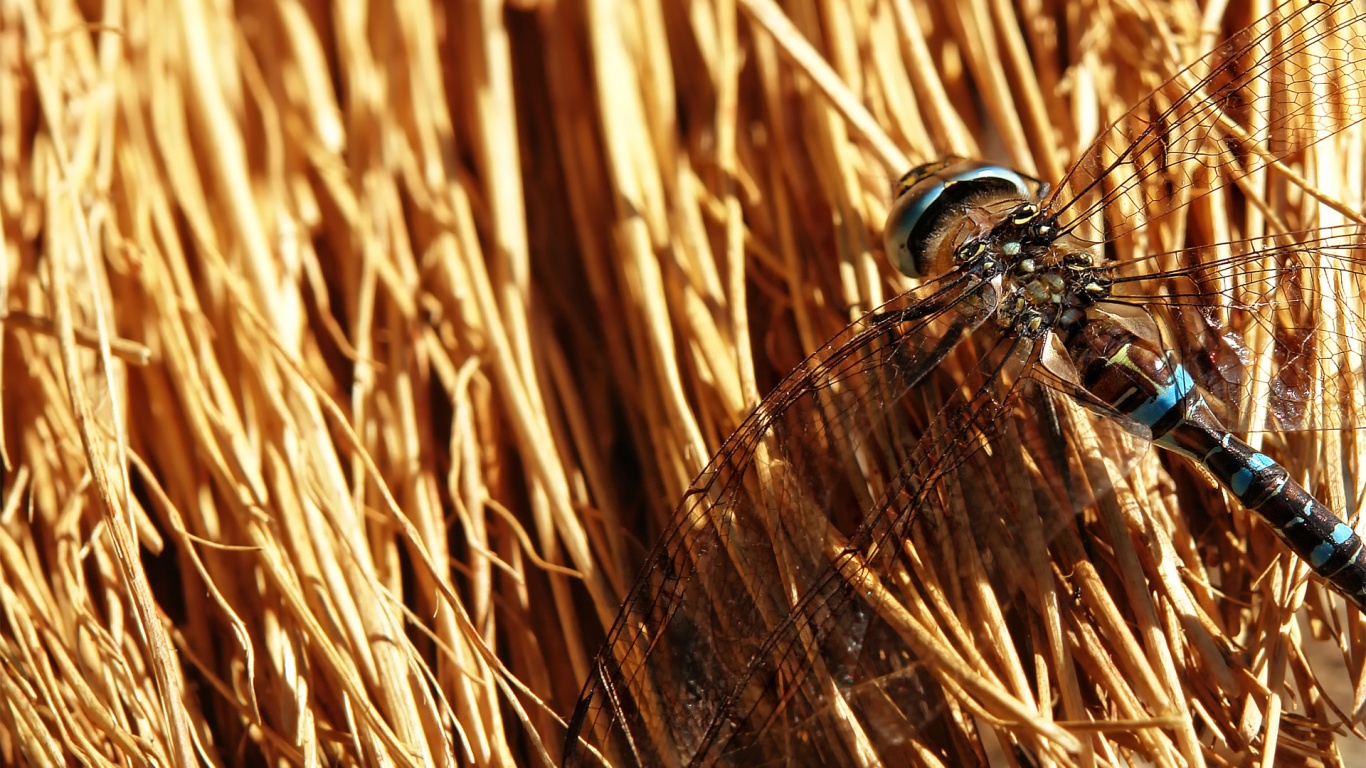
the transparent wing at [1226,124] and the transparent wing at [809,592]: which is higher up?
the transparent wing at [1226,124]

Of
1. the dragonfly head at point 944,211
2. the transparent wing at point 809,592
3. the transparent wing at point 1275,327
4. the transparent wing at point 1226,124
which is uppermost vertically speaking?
the transparent wing at point 1226,124

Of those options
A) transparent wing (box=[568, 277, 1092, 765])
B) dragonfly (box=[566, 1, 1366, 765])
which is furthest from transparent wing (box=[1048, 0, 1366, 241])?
transparent wing (box=[568, 277, 1092, 765])

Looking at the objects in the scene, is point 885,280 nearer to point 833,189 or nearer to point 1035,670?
point 833,189

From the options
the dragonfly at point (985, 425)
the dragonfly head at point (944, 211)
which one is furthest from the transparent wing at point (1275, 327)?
the dragonfly head at point (944, 211)

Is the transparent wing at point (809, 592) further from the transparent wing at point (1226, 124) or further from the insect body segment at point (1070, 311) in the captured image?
the transparent wing at point (1226, 124)

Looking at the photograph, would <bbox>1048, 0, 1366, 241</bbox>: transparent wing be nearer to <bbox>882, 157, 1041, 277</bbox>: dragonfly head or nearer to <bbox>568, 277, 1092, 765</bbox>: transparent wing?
<bbox>882, 157, 1041, 277</bbox>: dragonfly head
